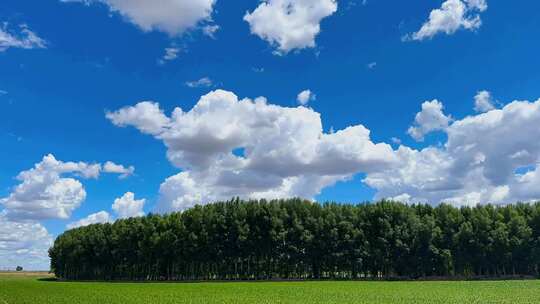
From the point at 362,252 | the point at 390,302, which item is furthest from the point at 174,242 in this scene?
the point at 390,302

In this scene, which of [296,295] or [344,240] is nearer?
[296,295]

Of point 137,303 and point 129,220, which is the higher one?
point 129,220

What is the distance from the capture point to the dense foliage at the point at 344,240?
323 feet

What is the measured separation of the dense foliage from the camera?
98.4 metres

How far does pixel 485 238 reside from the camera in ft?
323

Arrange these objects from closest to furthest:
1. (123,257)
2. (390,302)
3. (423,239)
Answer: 1. (390,302)
2. (423,239)
3. (123,257)

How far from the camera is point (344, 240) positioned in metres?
100

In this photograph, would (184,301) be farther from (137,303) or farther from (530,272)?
(530,272)

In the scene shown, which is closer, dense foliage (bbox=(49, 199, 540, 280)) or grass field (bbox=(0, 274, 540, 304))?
grass field (bbox=(0, 274, 540, 304))

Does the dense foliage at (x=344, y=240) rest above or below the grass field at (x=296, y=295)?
above

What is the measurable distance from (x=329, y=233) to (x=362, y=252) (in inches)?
301

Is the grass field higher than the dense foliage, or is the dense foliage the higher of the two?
the dense foliage

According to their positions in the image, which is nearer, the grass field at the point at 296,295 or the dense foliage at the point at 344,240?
the grass field at the point at 296,295

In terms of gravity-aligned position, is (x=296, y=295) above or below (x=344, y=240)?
below
